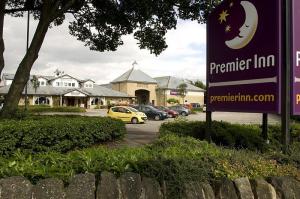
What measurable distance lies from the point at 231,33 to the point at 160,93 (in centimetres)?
8376

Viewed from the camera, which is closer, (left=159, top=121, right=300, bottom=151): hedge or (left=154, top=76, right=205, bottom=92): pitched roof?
(left=159, top=121, right=300, bottom=151): hedge

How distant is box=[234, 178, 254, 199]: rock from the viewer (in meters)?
5.30

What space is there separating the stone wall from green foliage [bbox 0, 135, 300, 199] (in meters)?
0.14

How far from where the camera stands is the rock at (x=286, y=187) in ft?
18.3

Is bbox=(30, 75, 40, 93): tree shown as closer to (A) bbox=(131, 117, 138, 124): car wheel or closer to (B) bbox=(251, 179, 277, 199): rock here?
(A) bbox=(131, 117, 138, 124): car wheel

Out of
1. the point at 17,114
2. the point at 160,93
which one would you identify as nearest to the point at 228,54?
the point at 17,114

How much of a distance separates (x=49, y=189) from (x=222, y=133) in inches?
247

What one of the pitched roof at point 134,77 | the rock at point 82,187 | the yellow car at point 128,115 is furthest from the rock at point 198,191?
the pitched roof at point 134,77

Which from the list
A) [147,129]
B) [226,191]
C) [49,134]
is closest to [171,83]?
[147,129]

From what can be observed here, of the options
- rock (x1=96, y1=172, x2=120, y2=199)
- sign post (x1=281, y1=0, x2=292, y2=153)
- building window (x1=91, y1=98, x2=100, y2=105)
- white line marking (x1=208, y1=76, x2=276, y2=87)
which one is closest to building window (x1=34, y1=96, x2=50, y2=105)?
building window (x1=91, y1=98, x2=100, y2=105)

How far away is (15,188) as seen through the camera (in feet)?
14.1

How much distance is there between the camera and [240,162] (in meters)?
5.95

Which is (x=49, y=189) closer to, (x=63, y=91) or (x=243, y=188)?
(x=243, y=188)

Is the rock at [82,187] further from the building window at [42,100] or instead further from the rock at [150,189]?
the building window at [42,100]
